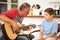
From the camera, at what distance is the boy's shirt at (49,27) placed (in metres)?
2.37

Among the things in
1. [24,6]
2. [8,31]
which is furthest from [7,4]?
[8,31]

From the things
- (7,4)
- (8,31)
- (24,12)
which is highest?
(7,4)

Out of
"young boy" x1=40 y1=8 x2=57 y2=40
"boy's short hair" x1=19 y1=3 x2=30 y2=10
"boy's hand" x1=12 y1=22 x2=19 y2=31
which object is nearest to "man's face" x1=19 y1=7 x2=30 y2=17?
"boy's short hair" x1=19 y1=3 x2=30 y2=10

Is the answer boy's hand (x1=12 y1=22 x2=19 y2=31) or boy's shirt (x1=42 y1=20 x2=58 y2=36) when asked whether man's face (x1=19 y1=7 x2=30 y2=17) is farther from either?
boy's shirt (x1=42 y1=20 x2=58 y2=36)

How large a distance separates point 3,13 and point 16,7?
280 mm

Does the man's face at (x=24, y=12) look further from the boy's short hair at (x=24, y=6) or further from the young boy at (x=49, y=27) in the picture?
the young boy at (x=49, y=27)

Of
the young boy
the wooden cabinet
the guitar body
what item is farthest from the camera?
the wooden cabinet

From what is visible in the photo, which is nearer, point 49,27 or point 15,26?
point 49,27

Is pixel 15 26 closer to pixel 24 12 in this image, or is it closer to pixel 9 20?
pixel 9 20

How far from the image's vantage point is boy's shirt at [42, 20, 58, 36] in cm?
237

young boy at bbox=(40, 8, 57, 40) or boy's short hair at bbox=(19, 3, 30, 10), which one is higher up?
boy's short hair at bbox=(19, 3, 30, 10)

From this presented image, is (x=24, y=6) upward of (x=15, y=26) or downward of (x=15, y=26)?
upward

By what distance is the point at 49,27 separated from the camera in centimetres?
240

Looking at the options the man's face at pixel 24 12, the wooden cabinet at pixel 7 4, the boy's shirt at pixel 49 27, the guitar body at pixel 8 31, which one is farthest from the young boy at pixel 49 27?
the wooden cabinet at pixel 7 4
